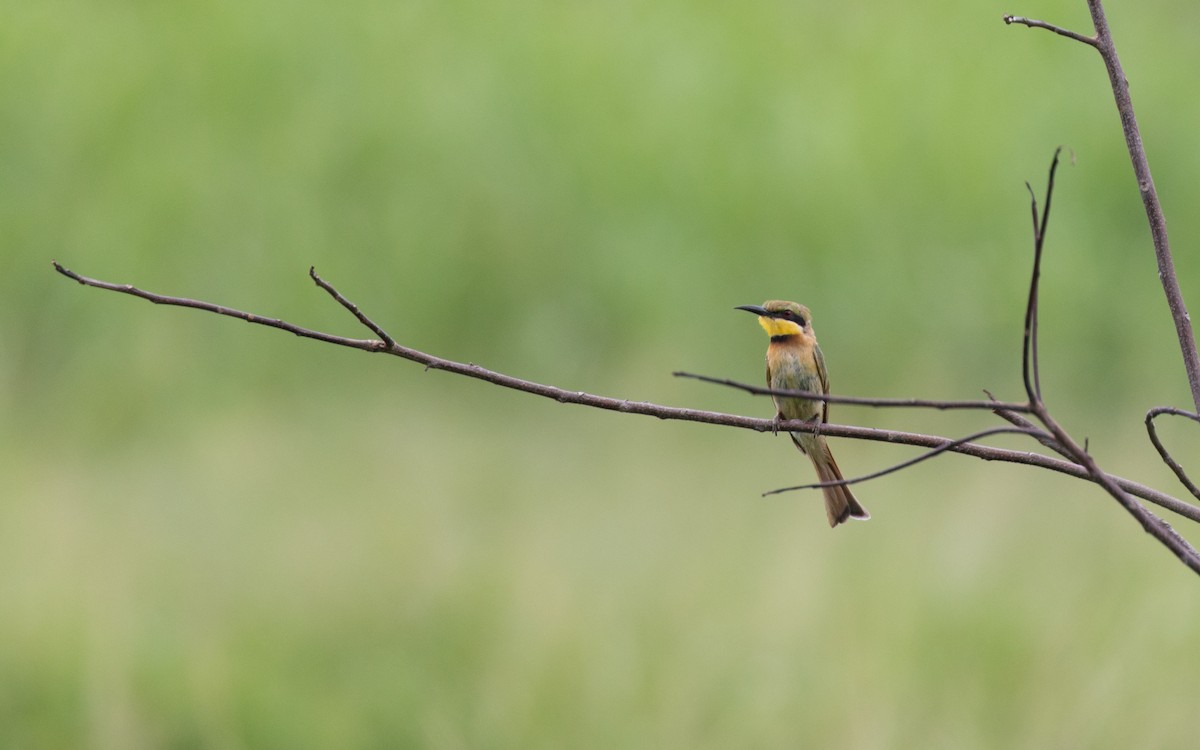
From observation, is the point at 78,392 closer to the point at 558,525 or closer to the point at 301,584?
the point at 301,584

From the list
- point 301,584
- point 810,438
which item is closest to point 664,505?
point 301,584

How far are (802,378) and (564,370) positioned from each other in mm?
2215

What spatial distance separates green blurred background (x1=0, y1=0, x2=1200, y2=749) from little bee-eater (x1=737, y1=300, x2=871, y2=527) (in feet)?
3.90

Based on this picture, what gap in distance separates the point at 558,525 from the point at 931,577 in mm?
1004

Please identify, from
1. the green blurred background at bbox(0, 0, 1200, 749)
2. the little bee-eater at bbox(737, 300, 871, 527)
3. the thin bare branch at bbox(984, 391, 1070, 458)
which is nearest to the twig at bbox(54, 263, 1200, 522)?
the thin bare branch at bbox(984, 391, 1070, 458)

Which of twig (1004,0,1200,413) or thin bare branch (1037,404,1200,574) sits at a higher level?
twig (1004,0,1200,413)

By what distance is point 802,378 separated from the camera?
2.31 metres

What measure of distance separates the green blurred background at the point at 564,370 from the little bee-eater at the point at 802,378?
3.90 feet

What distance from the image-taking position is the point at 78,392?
14.3 feet

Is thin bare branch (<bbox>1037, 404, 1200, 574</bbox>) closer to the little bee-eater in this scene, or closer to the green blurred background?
the little bee-eater

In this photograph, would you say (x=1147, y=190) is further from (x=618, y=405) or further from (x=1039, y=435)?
(x=618, y=405)

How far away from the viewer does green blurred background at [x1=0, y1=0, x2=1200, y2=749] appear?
3.37 metres

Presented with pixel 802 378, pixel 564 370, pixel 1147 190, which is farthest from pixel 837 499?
pixel 564 370

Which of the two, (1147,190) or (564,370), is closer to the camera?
(1147,190)
